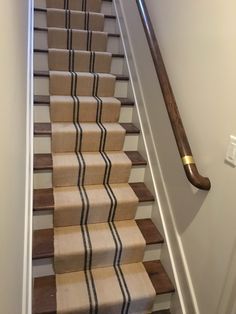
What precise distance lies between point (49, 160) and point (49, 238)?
1.71 feet

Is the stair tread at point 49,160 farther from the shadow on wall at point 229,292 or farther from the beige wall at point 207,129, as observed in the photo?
the shadow on wall at point 229,292

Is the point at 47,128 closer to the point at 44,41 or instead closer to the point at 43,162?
the point at 43,162

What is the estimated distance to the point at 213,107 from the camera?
1.28m

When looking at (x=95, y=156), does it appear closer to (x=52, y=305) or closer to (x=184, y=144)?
(x=184, y=144)

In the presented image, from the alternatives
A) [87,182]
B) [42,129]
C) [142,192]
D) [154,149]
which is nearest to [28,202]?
[87,182]

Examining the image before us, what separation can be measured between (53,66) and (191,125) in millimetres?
1395

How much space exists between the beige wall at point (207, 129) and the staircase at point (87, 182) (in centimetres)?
34

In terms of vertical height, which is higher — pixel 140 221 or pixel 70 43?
pixel 70 43

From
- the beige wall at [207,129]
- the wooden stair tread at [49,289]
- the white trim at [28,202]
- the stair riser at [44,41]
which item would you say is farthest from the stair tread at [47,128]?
the wooden stair tread at [49,289]

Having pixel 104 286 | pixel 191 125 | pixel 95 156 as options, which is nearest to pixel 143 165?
pixel 95 156

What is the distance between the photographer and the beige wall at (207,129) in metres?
1.18

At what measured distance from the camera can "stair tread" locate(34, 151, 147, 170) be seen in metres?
1.83

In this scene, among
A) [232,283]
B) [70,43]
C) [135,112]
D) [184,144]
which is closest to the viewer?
[232,283]

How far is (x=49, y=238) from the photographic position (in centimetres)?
169
